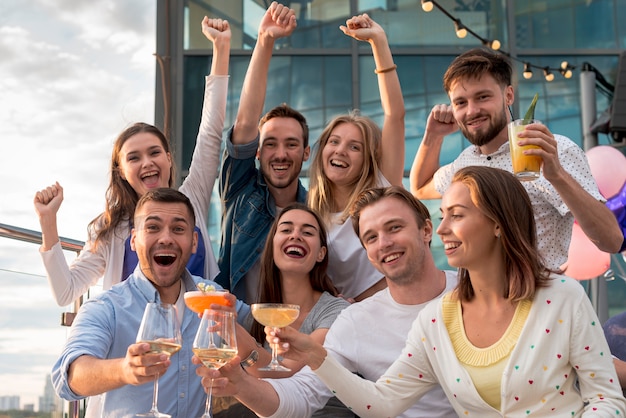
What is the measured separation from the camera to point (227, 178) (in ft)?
12.0

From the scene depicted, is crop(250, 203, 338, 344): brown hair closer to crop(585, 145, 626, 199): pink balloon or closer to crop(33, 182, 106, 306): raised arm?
crop(33, 182, 106, 306): raised arm

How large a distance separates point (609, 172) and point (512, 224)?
3.38 m

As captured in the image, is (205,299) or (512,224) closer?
(512,224)

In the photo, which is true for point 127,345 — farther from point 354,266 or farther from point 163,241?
Result: point 354,266

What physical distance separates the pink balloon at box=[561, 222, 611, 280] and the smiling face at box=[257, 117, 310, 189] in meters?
2.83

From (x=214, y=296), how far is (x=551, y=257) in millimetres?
1380

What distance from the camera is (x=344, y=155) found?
355cm

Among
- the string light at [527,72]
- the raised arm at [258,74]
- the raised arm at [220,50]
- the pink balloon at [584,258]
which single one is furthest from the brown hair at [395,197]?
the string light at [527,72]

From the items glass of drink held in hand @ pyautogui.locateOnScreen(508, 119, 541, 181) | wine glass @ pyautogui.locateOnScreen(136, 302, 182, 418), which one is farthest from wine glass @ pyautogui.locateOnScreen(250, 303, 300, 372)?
glass of drink held in hand @ pyautogui.locateOnScreen(508, 119, 541, 181)

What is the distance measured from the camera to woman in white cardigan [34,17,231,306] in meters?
3.50

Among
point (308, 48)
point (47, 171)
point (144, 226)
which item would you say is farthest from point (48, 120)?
point (144, 226)

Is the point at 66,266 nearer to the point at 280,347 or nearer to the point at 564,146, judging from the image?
the point at 280,347

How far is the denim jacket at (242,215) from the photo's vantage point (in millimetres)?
3514

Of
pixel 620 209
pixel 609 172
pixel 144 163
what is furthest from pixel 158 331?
pixel 609 172
